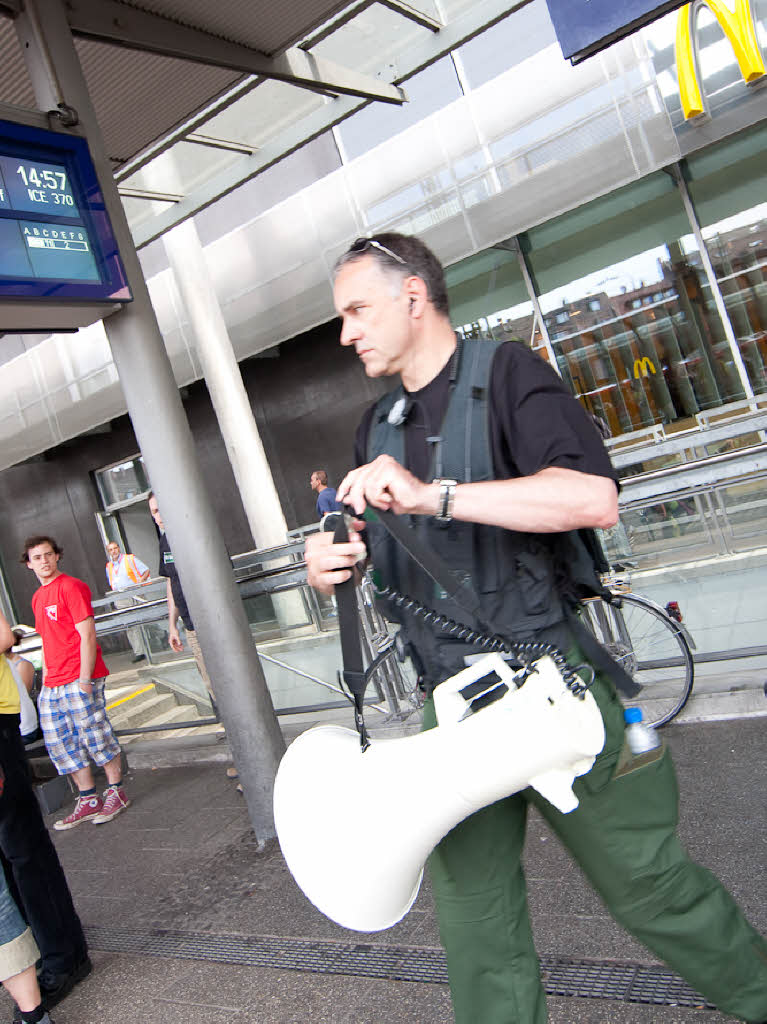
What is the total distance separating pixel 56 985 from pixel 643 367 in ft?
33.0

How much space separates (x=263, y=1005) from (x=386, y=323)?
245 centimetres

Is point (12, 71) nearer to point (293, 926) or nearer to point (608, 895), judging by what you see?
point (293, 926)

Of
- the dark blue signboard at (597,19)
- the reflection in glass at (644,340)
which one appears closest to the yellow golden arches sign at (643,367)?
the reflection in glass at (644,340)

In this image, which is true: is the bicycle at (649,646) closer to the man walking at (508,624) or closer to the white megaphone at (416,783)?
the man walking at (508,624)

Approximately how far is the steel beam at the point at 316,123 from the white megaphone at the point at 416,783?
6171mm

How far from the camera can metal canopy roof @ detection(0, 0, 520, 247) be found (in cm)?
510

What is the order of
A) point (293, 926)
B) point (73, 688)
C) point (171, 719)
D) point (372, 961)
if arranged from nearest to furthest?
point (372, 961)
point (293, 926)
point (73, 688)
point (171, 719)

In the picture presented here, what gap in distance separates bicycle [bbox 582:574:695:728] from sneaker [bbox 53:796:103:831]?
367 cm

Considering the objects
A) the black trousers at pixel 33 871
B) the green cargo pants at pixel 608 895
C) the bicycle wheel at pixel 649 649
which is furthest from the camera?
the bicycle wheel at pixel 649 649

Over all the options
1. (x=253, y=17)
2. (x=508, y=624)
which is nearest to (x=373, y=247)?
(x=508, y=624)

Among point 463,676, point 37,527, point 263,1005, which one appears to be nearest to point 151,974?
point 263,1005

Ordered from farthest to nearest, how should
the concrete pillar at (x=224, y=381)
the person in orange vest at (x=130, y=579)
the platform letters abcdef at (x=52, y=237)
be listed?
the concrete pillar at (x=224, y=381) → the person in orange vest at (x=130, y=579) → the platform letters abcdef at (x=52, y=237)

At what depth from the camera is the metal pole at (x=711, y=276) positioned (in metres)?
10.5

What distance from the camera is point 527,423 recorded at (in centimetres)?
171
